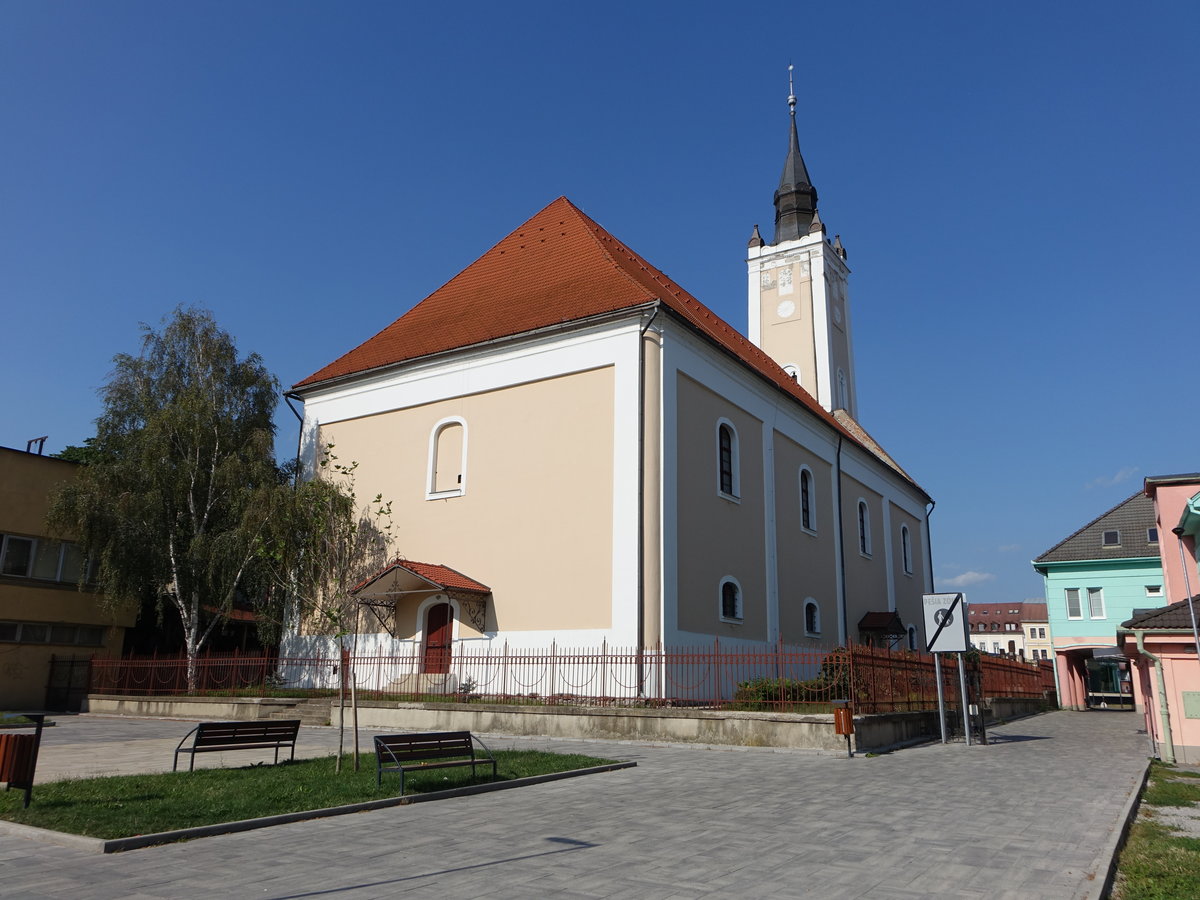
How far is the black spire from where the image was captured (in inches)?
1661

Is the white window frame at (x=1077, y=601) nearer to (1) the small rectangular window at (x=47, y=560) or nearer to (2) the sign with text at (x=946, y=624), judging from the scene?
(2) the sign with text at (x=946, y=624)

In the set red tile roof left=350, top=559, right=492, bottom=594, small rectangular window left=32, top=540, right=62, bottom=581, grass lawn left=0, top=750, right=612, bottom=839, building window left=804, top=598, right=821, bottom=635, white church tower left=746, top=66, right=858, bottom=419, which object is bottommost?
grass lawn left=0, top=750, right=612, bottom=839

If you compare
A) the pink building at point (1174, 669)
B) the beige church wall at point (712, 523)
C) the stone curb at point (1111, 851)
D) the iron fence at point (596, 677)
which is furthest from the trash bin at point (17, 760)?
the pink building at point (1174, 669)

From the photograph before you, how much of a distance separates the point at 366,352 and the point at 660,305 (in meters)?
9.72

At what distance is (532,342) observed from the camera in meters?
21.2

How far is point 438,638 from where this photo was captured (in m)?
20.8

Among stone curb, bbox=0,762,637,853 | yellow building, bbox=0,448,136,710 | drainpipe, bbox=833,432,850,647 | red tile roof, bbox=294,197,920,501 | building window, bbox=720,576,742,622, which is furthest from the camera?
drainpipe, bbox=833,432,850,647

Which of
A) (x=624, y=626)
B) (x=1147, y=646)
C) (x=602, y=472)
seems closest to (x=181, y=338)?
(x=602, y=472)

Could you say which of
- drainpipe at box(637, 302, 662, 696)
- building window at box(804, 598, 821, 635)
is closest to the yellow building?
drainpipe at box(637, 302, 662, 696)

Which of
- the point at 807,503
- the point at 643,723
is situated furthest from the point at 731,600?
the point at 643,723

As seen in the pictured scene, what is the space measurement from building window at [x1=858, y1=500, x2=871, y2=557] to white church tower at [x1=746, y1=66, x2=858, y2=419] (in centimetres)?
709

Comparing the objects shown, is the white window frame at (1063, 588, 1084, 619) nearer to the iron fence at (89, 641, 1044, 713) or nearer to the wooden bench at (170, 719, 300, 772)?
the iron fence at (89, 641, 1044, 713)

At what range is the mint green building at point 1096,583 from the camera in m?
34.7

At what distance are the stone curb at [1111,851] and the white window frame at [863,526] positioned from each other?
21.1m
